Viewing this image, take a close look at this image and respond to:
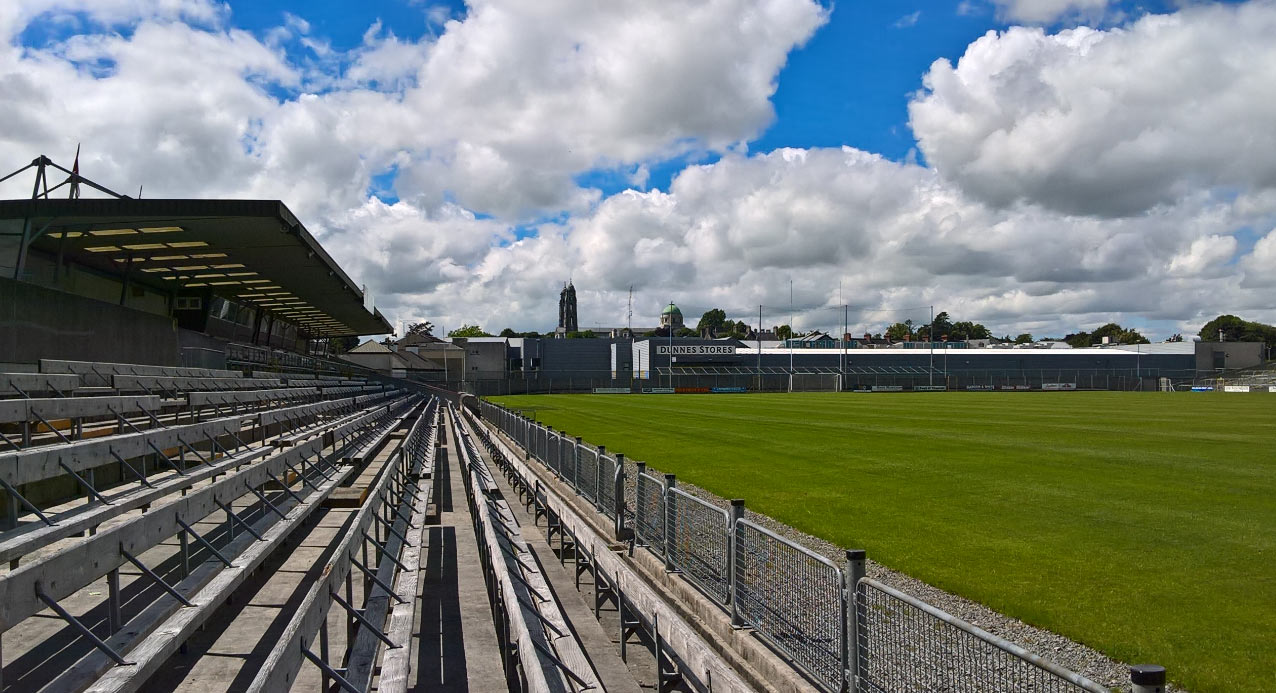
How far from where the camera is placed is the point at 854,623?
13.6 ft

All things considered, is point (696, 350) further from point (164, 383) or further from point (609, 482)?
point (609, 482)

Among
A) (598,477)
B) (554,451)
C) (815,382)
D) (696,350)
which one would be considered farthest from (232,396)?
(696,350)

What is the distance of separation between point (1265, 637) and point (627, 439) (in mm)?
19450

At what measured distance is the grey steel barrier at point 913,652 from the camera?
3.84m

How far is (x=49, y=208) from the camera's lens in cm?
1589

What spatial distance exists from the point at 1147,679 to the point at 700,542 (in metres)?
4.25

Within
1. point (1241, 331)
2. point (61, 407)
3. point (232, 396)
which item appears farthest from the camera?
point (1241, 331)

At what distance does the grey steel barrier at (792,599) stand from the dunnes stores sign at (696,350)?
9164 cm

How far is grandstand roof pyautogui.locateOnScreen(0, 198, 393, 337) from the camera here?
16.1 metres

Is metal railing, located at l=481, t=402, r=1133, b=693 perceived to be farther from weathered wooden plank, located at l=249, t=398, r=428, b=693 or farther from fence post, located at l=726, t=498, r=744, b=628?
weathered wooden plank, located at l=249, t=398, r=428, b=693

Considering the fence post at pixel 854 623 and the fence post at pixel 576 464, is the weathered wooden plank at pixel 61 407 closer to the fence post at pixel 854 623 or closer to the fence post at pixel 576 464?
the fence post at pixel 576 464

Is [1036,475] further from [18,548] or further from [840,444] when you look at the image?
[18,548]

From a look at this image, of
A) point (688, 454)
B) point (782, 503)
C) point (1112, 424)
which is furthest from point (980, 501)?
point (1112, 424)

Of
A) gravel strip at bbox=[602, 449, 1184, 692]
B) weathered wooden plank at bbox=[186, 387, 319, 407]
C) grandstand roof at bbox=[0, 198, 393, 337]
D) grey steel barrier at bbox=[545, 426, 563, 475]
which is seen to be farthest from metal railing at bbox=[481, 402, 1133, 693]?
grandstand roof at bbox=[0, 198, 393, 337]
